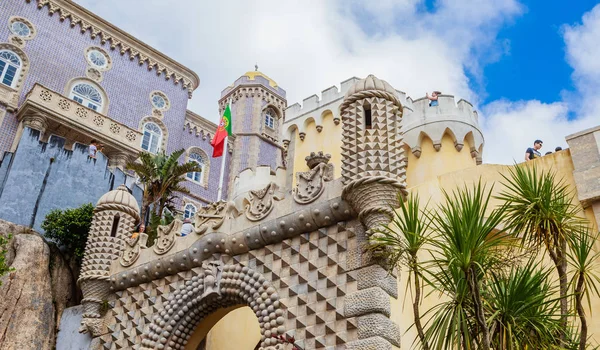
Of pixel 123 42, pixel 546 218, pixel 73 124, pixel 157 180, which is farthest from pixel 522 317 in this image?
pixel 123 42

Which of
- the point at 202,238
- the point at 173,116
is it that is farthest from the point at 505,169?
the point at 173,116

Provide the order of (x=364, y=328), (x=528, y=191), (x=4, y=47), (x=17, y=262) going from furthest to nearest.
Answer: (x=4, y=47)
(x=17, y=262)
(x=364, y=328)
(x=528, y=191)

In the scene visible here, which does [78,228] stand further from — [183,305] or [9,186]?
[183,305]

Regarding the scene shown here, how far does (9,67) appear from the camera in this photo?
25453 millimetres

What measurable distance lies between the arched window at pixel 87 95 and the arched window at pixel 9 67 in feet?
8.20

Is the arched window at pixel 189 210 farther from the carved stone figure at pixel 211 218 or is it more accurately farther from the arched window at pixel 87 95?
the carved stone figure at pixel 211 218

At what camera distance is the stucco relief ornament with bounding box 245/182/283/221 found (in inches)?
461

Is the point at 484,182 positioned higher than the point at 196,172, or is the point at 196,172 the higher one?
the point at 196,172

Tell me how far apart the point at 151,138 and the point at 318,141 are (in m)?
11.6

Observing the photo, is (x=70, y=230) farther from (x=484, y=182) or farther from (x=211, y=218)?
(x=484, y=182)

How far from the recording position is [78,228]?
16.9 meters

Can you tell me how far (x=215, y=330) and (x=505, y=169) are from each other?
746 centimetres

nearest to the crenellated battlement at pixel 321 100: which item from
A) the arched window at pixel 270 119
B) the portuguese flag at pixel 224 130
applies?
the portuguese flag at pixel 224 130

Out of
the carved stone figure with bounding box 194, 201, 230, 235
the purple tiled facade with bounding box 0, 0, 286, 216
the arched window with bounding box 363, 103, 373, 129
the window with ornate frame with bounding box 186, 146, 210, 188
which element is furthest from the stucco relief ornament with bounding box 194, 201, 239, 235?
the window with ornate frame with bounding box 186, 146, 210, 188
